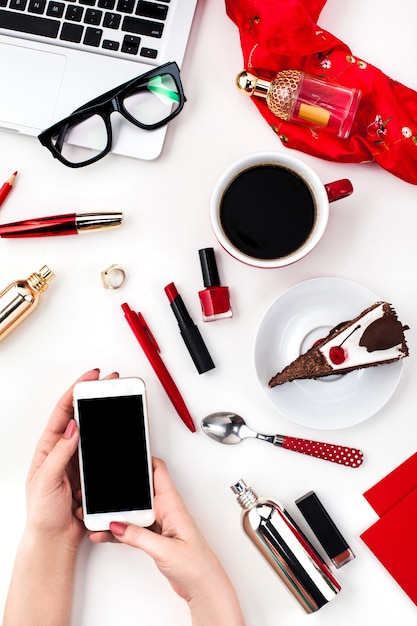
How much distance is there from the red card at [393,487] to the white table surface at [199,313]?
1cm

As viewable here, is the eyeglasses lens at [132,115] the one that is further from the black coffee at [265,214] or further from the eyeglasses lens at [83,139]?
the black coffee at [265,214]

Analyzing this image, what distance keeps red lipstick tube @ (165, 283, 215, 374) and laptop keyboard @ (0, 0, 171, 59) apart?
38 centimetres

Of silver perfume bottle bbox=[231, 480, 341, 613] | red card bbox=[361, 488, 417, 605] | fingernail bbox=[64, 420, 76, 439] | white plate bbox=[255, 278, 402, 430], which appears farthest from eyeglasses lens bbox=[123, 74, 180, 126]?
red card bbox=[361, 488, 417, 605]

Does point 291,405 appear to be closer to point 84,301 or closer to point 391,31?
point 84,301

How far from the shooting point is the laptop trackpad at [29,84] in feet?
3.20

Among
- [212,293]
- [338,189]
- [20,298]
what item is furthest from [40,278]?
[338,189]

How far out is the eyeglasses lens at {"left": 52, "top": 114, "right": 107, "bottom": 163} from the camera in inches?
38.2

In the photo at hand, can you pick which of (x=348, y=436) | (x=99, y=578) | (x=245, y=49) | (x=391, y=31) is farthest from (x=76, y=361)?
(x=391, y=31)

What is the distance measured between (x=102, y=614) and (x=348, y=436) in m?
0.49

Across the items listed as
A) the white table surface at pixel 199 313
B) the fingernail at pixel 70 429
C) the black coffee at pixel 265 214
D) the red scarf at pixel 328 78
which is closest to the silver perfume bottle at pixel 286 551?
the white table surface at pixel 199 313

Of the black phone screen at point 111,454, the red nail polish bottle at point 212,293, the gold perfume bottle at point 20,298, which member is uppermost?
the red nail polish bottle at point 212,293

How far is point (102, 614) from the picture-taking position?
1006mm

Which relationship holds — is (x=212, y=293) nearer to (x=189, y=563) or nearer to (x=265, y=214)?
(x=265, y=214)

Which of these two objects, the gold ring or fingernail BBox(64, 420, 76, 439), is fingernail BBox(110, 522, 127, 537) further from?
the gold ring
